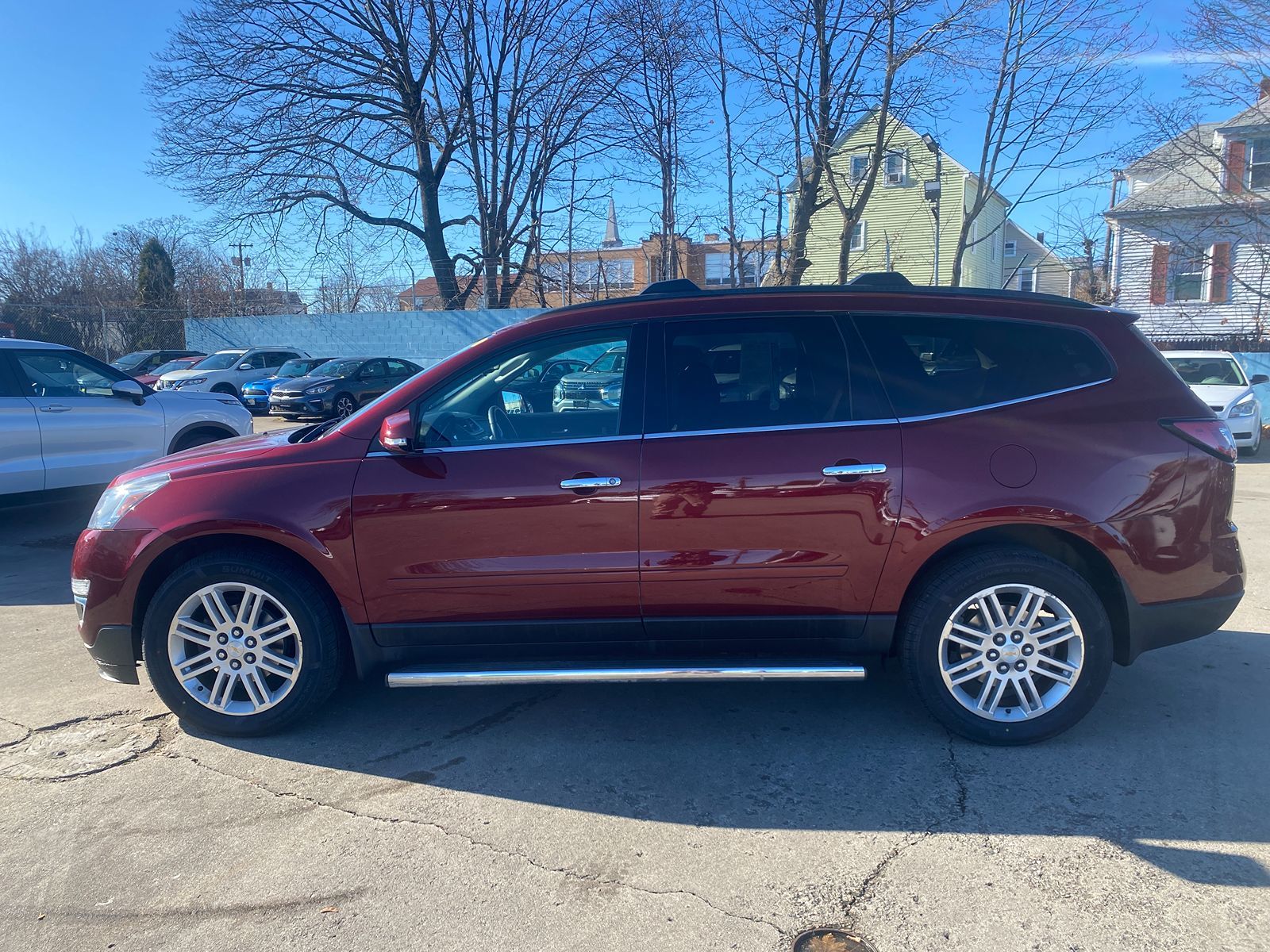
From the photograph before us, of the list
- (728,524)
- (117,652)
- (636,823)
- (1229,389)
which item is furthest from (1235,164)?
(117,652)

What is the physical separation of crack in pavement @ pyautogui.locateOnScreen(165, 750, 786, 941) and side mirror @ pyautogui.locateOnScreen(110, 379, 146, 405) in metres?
5.74

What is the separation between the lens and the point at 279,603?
3865 mm

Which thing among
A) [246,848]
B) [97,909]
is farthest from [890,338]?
[97,909]

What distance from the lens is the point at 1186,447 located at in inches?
147

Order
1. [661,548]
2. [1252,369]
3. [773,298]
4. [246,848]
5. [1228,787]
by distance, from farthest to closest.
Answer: [1252,369], [773,298], [661,548], [1228,787], [246,848]

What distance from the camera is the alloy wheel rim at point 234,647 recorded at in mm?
3889

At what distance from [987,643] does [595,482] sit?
1.79 metres

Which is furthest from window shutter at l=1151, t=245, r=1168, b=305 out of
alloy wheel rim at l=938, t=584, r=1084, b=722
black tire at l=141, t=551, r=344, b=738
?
black tire at l=141, t=551, r=344, b=738

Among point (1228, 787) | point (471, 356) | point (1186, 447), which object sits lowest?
point (1228, 787)

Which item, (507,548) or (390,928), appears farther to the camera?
(507,548)

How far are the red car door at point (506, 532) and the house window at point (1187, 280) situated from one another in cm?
2646

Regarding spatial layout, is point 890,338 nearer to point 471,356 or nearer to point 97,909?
point 471,356

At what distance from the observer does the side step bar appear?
11.9ft

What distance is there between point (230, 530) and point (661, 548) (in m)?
1.85
